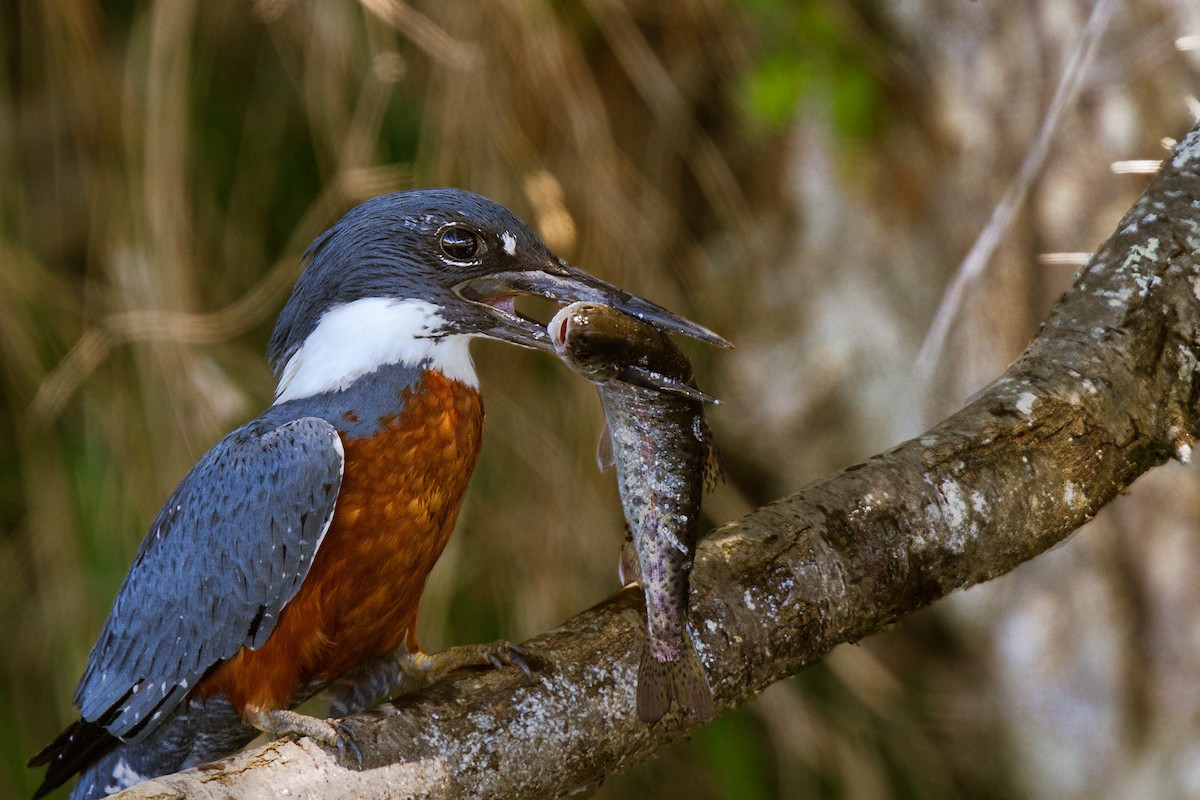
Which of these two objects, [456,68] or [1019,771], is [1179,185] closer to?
[456,68]

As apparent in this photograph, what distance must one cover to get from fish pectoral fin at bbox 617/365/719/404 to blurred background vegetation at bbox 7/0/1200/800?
5.62 ft

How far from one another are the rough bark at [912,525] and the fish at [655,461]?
2.8 inches

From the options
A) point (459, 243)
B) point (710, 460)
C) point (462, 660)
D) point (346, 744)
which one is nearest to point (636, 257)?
point (459, 243)

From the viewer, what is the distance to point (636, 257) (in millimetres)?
3684

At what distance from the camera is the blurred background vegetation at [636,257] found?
347 cm

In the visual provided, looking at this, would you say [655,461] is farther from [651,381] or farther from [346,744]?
[346,744]

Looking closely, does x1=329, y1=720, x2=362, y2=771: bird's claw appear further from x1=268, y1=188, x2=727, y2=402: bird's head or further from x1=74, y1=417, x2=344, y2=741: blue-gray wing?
x1=268, y1=188, x2=727, y2=402: bird's head

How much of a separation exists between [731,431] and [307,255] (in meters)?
2.47

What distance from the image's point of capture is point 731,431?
4574 millimetres

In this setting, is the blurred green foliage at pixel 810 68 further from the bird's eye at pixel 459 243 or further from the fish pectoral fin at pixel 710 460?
the fish pectoral fin at pixel 710 460

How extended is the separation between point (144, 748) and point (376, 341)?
0.85 m

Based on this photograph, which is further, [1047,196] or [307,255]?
[1047,196]

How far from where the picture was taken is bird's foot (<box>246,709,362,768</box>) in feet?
5.59

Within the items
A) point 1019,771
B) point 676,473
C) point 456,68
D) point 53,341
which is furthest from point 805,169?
point 676,473
